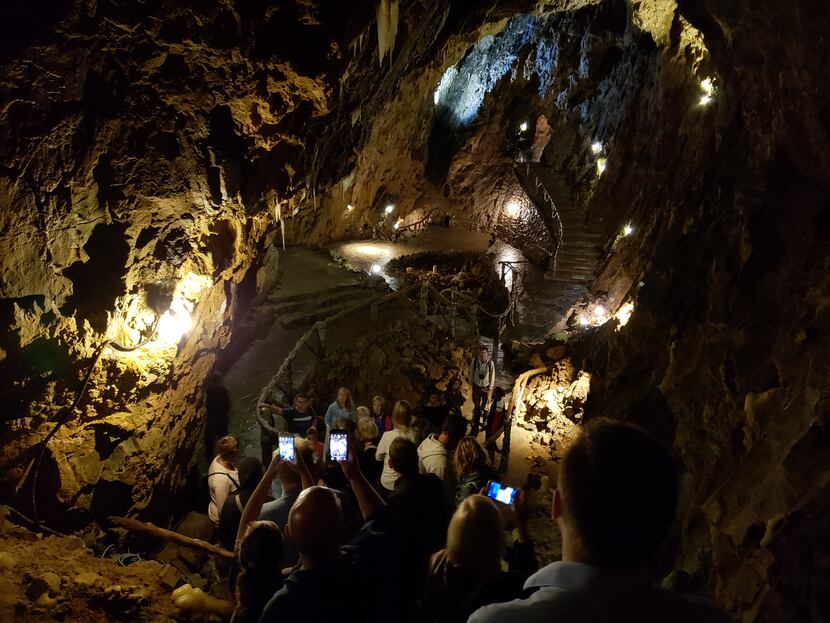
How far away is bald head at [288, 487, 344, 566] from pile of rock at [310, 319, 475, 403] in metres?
7.04

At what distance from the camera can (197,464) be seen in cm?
724

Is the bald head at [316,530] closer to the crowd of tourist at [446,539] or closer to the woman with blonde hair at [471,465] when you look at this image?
the crowd of tourist at [446,539]

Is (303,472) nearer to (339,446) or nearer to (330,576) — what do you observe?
(339,446)

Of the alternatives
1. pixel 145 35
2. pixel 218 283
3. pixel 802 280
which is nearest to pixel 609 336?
pixel 802 280

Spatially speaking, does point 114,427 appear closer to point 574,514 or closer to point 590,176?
point 574,514

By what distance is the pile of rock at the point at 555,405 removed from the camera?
30.3 feet

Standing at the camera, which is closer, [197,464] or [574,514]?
[574,514]

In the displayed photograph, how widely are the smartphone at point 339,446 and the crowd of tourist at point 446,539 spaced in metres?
0.10

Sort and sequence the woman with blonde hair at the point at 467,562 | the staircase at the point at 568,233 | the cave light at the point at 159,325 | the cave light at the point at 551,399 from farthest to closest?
1. the staircase at the point at 568,233
2. the cave light at the point at 551,399
3. the cave light at the point at 159,325
4. the woman with blonde hair at the point at 467,562

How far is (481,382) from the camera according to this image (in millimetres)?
8719

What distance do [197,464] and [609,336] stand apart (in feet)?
23.8

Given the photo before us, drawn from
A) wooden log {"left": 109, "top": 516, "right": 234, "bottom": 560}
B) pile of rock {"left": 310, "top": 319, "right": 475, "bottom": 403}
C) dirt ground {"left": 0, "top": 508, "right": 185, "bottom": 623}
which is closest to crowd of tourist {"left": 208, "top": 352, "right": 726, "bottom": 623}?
wooden log {"left": 109, "top": 516, "right": 234, "bottom": 560}

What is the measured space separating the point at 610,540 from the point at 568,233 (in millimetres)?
17899

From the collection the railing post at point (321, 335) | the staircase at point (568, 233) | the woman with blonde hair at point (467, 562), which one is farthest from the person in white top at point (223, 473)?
the staircase at point (568, 233)
